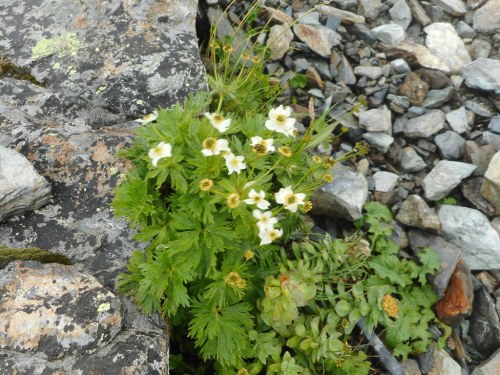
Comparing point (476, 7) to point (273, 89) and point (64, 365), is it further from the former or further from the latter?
point (64, 365)

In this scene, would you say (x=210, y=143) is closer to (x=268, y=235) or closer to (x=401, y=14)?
(x=268, y=235)

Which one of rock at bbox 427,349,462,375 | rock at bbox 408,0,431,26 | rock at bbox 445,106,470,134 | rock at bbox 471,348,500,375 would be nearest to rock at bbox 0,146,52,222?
rock at bbox 427,349,462,375

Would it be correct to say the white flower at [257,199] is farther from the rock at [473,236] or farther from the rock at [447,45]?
the rock at [447,45]

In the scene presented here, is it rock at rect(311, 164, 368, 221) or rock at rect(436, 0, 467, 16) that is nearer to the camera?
rock at rect(311, 164, 368, 221)

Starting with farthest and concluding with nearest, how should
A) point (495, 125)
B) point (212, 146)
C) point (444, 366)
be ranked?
point (495, 125), point (444, 366), point (212, 146)

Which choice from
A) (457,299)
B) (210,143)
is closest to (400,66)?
(457,299)

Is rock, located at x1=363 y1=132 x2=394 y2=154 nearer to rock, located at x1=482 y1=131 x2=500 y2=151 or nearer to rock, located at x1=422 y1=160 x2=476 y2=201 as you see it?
rock, located at x1=422 y1=160 x2=476 y2=201
